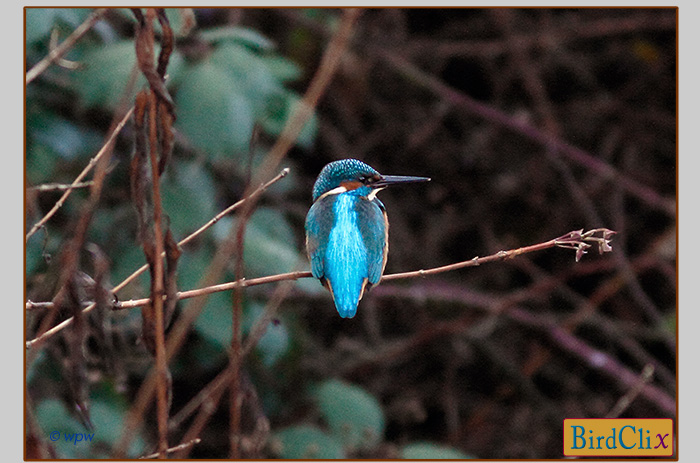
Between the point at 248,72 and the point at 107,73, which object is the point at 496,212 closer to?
the point at 248,72

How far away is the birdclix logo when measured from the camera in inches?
60.4

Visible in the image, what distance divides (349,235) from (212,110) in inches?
24.2

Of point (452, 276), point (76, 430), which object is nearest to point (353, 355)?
point (452, 276)

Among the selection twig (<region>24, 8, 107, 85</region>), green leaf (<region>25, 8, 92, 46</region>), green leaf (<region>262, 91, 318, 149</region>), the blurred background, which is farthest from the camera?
the blurred background

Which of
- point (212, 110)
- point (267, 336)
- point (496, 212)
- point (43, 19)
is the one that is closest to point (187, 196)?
point (212, 110)

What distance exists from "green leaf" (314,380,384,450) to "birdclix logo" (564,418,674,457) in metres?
0.57

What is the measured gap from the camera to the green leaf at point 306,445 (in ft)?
5.98

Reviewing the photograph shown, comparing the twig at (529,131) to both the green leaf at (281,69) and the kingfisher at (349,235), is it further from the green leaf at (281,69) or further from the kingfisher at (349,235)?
the kingfisher at (349,235)

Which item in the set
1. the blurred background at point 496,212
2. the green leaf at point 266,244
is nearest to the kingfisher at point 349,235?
the green leaf at point 266,244

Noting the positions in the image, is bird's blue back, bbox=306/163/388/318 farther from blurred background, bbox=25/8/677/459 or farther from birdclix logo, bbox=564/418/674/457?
blurred background, bbox=25/8/677/459

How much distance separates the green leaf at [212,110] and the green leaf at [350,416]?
29.8 inches

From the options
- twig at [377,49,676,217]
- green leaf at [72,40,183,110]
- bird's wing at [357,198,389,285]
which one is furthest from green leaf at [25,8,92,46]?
twig at [377,49,676,217]

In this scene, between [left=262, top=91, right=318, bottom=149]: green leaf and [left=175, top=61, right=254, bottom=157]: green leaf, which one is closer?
[left=175, top=61, right=254, bottom=157]: green leaf

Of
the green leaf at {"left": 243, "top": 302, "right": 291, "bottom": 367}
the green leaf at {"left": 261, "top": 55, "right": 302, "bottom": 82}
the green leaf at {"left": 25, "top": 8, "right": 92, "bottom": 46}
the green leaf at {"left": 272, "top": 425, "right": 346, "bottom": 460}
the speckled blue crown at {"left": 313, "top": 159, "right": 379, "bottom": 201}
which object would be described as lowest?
the green leaf at {"left": 272, "top": 425, "right": 346, "bottom": 460}
